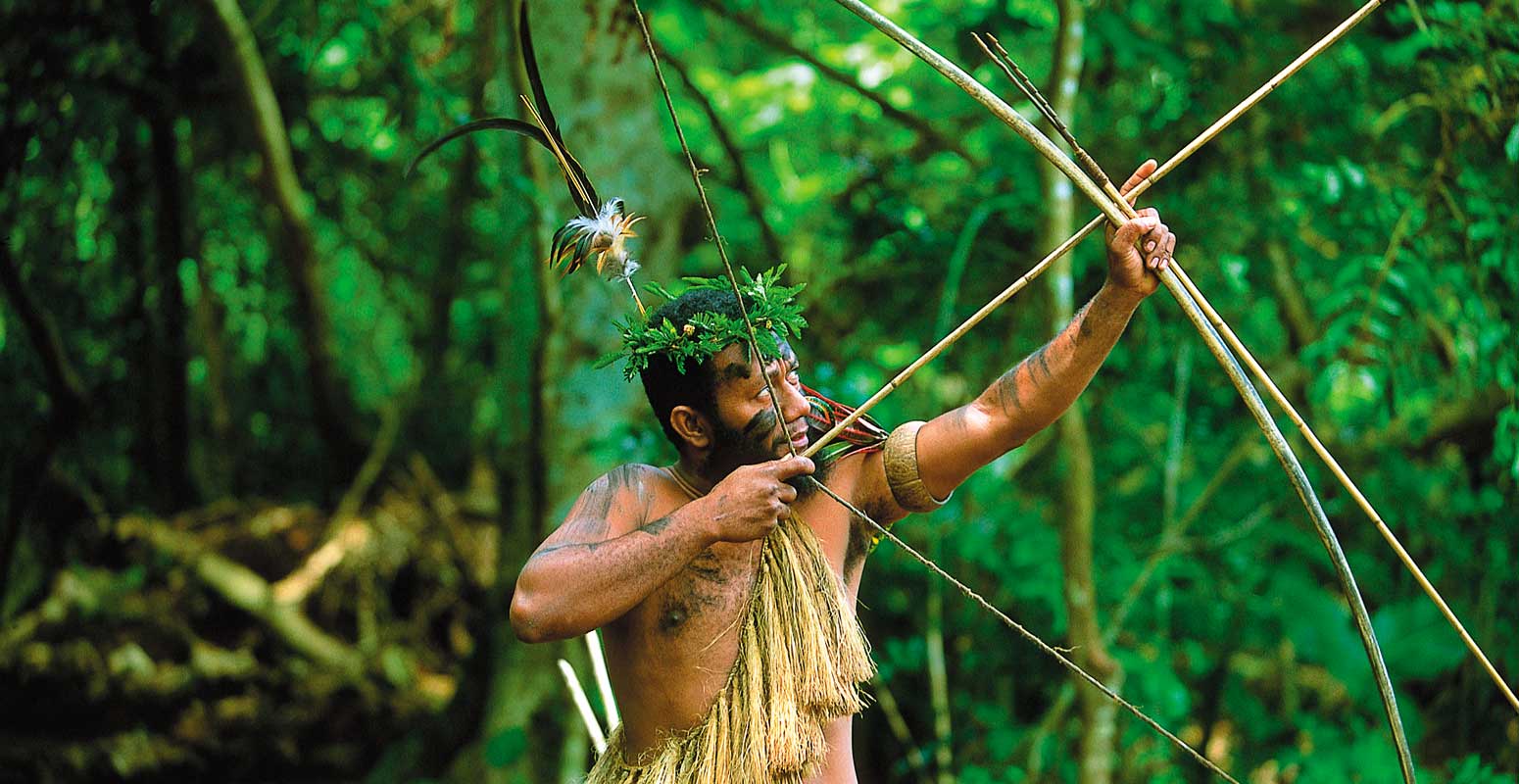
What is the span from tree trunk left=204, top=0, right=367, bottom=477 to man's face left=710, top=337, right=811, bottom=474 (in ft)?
10.8

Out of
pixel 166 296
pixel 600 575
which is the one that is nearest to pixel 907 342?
pixel 600 575

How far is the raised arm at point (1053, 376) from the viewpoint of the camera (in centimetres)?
214

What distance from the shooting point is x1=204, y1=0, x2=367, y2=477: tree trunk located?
4945 mm

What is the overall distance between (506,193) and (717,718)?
112 inches

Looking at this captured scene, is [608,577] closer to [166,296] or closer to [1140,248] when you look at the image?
[1140,248]

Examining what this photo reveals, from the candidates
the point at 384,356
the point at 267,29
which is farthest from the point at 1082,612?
the point at 384,356

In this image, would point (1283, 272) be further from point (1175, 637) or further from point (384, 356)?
point (384, 356)

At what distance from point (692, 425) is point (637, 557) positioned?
29 cm

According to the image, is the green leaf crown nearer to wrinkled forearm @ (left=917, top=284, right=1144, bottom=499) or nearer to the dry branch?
wrinkled forearm @ (left=917, top=284, right=1144, bottom=499)

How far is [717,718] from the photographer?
2305mm

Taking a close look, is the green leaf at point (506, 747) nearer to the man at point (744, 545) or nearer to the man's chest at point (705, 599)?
the man at point (744, 545)

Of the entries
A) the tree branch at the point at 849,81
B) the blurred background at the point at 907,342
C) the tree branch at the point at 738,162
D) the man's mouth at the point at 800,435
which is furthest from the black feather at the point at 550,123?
the tree branch at the point at 849,81

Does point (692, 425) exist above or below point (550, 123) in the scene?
below

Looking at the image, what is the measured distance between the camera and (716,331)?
2.24m
